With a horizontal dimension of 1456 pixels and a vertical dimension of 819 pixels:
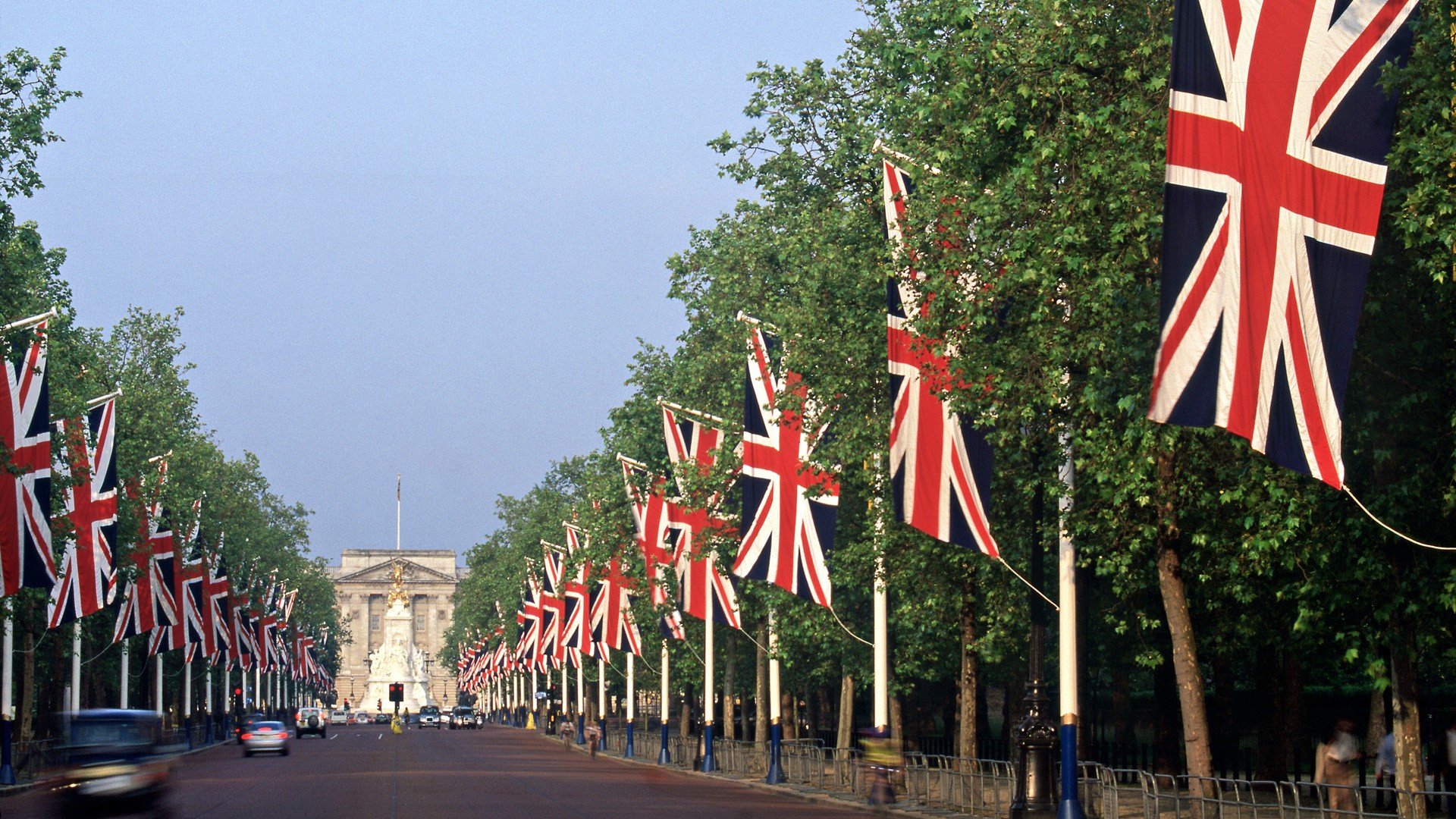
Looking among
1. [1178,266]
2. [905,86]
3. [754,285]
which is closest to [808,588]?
[905,86]

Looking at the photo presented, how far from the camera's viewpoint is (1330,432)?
16641 millimetres

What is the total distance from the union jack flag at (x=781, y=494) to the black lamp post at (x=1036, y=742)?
23.3 ft

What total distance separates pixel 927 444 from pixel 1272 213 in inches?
441

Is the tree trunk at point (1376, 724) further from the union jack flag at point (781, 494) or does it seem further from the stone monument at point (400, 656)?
the stone monument at point (400, 656)

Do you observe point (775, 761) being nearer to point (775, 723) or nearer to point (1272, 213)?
point (775, 723)

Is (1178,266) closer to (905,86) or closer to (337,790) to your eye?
(905,86)

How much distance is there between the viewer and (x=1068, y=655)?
26.0 meters

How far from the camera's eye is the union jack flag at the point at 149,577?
189 ft

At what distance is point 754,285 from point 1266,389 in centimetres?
3386

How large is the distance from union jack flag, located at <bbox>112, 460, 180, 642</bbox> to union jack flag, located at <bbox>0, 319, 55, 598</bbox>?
706 inches

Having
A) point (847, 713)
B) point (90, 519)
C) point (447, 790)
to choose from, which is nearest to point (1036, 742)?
point (447, 790)

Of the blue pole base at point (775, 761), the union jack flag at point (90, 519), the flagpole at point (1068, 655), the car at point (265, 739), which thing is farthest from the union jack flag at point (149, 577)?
the flagpole at point (1068, 655)

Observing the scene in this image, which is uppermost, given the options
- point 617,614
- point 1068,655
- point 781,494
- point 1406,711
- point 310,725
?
point 781,494

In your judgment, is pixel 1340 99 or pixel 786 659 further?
pixel 786 659
